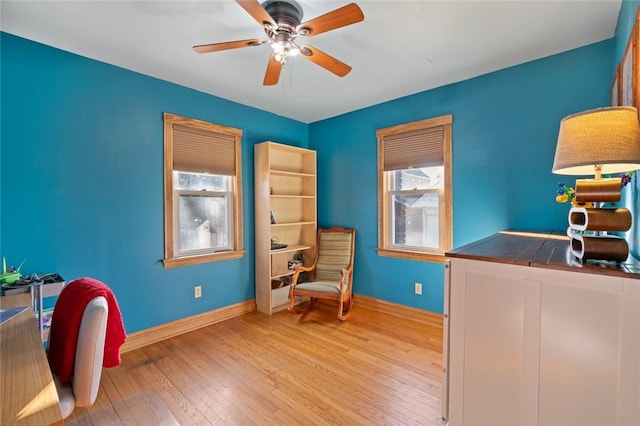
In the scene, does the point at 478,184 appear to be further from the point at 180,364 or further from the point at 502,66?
the point at 180,364

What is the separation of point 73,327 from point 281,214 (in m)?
2.80

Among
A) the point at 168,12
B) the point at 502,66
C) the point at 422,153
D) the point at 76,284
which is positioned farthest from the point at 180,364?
the point at 502,66

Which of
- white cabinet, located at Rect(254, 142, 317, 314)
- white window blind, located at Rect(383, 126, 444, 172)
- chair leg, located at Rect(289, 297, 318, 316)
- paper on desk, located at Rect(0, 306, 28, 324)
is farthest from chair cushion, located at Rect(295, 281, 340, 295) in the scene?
paper on desk, located at Rect(0, 306, 28, 324)

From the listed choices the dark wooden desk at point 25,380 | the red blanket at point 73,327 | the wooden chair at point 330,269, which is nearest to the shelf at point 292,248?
the wooden chair at point 330,269

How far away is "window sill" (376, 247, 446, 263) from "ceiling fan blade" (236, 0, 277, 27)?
2.54 meters

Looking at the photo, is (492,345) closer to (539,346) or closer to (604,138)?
(539,346)

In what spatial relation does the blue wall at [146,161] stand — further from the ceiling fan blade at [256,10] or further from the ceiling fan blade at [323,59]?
the ceiling fan blade at [256,10]

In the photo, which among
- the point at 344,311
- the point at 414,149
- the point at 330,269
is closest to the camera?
the point at 414,149

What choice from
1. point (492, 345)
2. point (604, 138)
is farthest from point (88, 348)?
point (604, 138)

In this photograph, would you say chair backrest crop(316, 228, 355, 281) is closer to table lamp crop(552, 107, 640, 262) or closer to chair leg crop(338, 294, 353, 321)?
chair leg crop(338, 294, 353, 321)

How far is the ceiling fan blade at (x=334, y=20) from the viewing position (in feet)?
4.78

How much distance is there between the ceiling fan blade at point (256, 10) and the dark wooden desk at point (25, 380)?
1.71 meters

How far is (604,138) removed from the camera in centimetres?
100

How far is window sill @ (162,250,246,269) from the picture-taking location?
288 centimetres
